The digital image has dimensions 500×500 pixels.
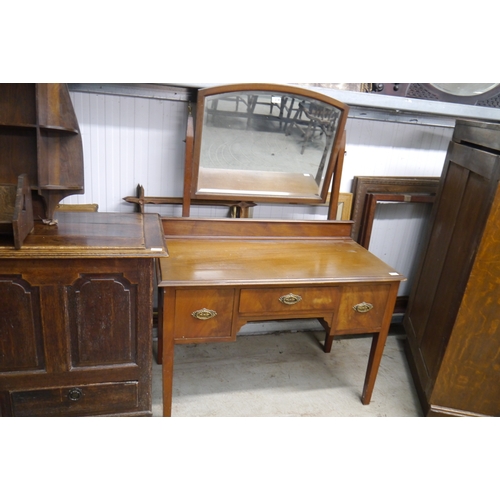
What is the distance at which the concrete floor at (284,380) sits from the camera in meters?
2.12

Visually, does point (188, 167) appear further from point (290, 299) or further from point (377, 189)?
point (377, 189)

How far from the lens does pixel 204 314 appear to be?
1696mm

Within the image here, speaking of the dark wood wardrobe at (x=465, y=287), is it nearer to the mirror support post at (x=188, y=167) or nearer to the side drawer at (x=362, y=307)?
the side drawer at (x=362, y=307)

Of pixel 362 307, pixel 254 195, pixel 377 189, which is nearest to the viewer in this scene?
pixel 362 307

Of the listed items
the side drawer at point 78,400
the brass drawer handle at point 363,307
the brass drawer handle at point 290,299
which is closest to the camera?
the side drawer at point 78,400

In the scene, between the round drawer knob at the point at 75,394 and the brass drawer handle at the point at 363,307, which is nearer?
the round drawer knob at the point at 75,394

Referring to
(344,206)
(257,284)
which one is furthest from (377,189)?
(257,284)

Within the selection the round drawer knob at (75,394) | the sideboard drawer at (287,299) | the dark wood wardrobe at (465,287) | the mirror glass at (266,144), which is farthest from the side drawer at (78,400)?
the dark wood wardrobe at (465,287)

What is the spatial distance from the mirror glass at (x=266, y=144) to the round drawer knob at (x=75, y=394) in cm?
103

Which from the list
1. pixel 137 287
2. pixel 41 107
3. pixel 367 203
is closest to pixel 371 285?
pixel 367 203

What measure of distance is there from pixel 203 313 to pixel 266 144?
90 centimetres

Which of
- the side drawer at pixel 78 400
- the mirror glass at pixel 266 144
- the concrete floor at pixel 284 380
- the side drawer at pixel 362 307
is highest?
the mirror glass at pixel 266 144

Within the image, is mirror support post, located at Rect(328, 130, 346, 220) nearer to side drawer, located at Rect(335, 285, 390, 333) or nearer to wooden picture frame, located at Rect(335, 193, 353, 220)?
wooden picture frame, located at Rect(335, 193, 353, 220)

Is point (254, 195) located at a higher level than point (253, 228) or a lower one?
higher
